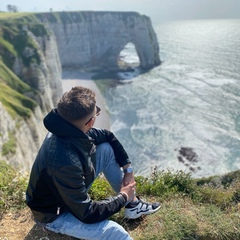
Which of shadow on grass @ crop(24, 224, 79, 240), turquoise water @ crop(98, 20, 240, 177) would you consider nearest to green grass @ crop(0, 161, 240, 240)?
shadow on grass @ crop(24, 224, 79, 240)

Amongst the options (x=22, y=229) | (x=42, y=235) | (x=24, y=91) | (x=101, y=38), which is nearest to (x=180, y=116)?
(x=24, y=91)

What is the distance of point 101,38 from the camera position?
321 ft

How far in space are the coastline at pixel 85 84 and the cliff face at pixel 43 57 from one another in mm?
8251

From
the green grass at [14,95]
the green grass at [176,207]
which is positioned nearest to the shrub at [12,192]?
the green grass at [176,207]

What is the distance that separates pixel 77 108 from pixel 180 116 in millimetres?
51740

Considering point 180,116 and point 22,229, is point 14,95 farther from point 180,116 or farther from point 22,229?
point 180,116

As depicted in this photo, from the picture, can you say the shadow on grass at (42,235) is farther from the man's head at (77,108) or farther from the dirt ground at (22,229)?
the man's head at (77,108)

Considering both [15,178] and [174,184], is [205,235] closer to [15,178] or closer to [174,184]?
[174,184]

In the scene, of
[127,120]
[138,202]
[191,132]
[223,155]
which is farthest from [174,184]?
[127,120]

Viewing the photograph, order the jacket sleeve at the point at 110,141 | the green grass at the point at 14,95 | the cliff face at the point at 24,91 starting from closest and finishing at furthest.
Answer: the jacket sleeve at the point at 110,141, the cliff face at the point at 24,91, the green grass at the point at 14,95

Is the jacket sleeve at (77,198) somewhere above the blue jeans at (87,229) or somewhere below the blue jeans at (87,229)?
above

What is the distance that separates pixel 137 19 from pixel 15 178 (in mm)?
91031

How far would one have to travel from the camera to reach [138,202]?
601 centimetres

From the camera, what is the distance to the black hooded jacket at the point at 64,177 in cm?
437
